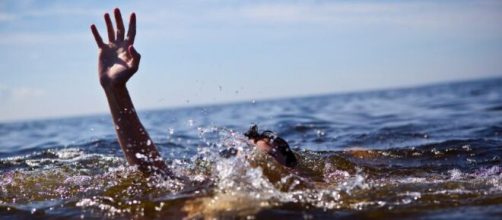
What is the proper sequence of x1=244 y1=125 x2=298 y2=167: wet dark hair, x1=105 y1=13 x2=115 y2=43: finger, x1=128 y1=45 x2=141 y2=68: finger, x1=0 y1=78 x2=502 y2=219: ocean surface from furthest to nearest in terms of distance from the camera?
x1=244 y1=125 x2=298 y2=167: wet dark hair → x1=105 y1=13 x2=115 y2=43: finger → x1=128 y1=45 x2=141 y2=68: finger → x1=0 y1=78 x2=502 y2=219: ocean surface

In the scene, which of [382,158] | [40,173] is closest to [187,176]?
[40,173]

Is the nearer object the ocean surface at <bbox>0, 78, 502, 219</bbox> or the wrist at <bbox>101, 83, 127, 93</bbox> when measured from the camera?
the ocean surface at <bbox>0, 78, 502, 219</bbox>

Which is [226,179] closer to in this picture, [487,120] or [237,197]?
[237,197]

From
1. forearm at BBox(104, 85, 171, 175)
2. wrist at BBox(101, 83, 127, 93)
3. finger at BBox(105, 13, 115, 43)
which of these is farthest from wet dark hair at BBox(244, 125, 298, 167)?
finger at BBox(105, 13, 115, 43)

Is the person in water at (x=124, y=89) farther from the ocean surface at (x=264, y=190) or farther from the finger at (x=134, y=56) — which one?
the ocean surface at (x=264, y=190)

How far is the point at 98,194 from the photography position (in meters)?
5.30

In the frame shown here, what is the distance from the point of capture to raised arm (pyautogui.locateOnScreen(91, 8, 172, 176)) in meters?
4.67

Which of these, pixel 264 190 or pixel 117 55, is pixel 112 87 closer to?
pixel 117 55

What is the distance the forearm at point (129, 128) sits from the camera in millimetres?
4742

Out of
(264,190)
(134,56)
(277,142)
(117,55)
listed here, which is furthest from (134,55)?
(277,142)

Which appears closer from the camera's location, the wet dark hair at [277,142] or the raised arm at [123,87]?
the raised arm at [123,87]

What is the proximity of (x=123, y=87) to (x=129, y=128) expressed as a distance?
1.16 feet

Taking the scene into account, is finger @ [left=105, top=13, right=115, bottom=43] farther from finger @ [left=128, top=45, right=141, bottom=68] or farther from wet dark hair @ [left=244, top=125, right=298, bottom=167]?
wet dark hair @ [left=244, top=125, right=298, bottom=167]

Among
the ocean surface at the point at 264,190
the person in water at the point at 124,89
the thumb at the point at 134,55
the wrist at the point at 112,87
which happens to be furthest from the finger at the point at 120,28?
the ocean surface at the point at 264,190
